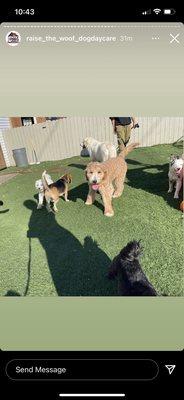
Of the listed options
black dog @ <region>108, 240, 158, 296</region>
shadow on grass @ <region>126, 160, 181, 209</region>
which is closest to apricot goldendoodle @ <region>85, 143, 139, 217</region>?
shadow on grass @ <region>126, 160, 181, 209</region>

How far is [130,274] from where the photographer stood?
6.98 feet

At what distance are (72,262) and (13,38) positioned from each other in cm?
240

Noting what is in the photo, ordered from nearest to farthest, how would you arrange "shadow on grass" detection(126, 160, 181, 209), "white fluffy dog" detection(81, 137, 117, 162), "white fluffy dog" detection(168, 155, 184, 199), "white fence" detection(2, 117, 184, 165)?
"white fluffy dog" detection(168, 155, 184, 199) → "shadow on grass" detection(126, 160, 181, 209) → "white fluffy dog" detection(81, 137, 117, 162) → "white fence" detection(2, 117, 184, 165)

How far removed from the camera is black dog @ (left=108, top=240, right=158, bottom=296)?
1753 millimetres

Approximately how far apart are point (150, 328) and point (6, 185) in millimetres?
5168

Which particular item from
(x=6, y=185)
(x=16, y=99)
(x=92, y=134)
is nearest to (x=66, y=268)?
(x=16, y=99)

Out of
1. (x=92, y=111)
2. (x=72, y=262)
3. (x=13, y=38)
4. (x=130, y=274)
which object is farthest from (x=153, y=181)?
(x=13, y=38)

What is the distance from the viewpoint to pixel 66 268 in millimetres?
2979

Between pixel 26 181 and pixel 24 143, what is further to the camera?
pixel 24 143

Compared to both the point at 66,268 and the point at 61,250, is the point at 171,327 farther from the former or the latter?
the point at 61,250

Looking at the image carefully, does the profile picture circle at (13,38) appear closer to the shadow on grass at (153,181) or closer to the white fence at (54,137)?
the shadow on grass at (153,181)
